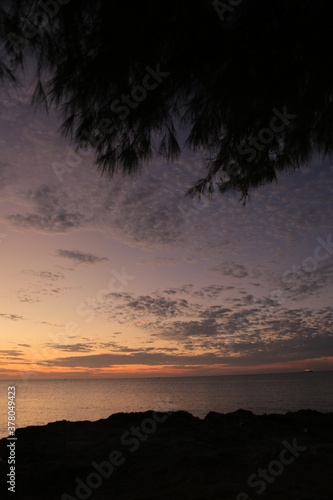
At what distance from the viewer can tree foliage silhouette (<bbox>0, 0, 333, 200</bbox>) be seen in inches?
135

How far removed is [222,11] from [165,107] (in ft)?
3.41

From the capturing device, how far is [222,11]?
3.53m

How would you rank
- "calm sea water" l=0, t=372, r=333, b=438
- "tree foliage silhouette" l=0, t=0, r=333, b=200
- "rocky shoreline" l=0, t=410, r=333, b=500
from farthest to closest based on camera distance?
"calm sea water" l=0, t=372, r=333, b=438, "rocky shoreline" l=0, t=410, r=333, b=500, "tree foliage silhouette" l=0, t=0, r=333, b=200

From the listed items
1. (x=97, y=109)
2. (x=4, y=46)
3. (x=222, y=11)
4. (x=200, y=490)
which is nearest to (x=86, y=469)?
(x=200, y=490)

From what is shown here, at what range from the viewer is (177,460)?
17.7ft

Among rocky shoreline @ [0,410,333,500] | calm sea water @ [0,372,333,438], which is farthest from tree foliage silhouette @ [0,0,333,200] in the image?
calm sea water @ [0,372,333,438]

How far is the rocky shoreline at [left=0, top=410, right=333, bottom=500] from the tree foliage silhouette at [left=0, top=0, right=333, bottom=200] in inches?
150

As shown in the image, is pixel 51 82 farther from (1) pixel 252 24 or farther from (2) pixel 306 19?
(2) pixel 306 19

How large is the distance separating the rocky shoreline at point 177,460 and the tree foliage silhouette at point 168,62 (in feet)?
12.5

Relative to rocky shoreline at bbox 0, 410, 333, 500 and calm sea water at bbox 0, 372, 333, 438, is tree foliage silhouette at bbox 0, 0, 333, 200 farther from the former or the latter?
calm sea water at bbox 0, 372, 333, 438

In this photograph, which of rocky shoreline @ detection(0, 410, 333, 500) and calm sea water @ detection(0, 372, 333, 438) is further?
calm sea water @ detection(0, 372, 333, 438)

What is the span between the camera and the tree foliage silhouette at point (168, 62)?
3436 millimetres

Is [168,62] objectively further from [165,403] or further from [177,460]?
[165,403]

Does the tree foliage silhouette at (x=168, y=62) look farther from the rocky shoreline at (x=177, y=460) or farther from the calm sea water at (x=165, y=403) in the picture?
the calm sea water at (x=165, y=403)
